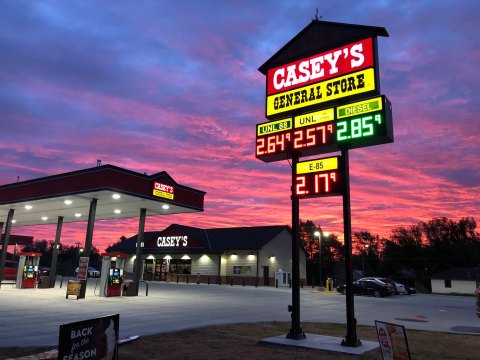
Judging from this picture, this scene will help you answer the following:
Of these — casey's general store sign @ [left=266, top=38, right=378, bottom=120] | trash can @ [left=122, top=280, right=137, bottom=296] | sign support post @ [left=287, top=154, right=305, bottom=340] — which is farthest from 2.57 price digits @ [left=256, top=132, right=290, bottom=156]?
trash can @ [left=122, top=280, right=137, bottom=296]

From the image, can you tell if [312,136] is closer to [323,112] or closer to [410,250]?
[323,112]

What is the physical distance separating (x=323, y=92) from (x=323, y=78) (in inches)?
19.0

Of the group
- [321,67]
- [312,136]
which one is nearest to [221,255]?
[321,67]

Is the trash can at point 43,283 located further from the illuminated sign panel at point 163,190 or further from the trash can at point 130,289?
the illuminated sign panel at point 163,190

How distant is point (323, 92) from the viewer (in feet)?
39.3

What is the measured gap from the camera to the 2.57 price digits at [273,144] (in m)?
11.9

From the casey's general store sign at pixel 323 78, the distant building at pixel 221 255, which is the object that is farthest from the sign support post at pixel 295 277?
the distant building at pixel 221 255

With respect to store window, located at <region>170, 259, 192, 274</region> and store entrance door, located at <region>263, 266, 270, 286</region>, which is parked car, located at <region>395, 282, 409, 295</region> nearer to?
store entrance door, located at <region>263, 266, 270, 286</region>

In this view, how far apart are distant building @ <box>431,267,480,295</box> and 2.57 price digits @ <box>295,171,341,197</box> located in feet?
194

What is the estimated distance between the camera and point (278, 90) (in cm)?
1305

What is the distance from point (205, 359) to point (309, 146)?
631cm

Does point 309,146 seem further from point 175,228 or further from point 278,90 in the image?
point 175,228

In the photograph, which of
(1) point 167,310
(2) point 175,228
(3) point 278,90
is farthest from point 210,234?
(3) point 278,90

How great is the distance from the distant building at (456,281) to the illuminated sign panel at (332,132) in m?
58.7
